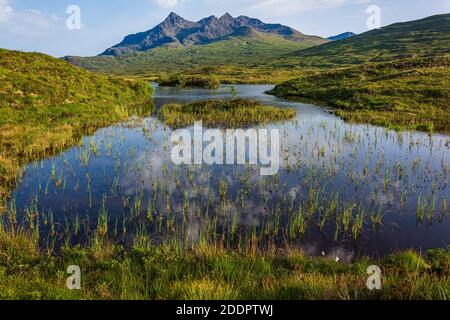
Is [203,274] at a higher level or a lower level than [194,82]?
lower

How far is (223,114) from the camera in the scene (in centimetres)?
3956

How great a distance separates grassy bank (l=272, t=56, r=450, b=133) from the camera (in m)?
35.6

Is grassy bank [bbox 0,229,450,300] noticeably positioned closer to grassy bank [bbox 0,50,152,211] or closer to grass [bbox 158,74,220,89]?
grassy bank [bbox 0,50,152,211]

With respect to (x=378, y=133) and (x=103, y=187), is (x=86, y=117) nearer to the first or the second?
(x=103, y=187)

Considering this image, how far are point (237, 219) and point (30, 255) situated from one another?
7213 millimetres

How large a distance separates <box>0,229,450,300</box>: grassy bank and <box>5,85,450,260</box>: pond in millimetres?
921

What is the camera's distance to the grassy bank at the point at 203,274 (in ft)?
24.3

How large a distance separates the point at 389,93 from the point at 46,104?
144ft

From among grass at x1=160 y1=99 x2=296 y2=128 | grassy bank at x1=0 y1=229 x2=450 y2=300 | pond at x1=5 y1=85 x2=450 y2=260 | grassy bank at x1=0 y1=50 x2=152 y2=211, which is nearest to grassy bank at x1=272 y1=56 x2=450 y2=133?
grass at x1=160 y1=99 x2=296 y2=128

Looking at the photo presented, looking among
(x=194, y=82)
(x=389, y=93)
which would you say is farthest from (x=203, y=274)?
(x=194, y=82)

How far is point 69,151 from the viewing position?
2405 cm

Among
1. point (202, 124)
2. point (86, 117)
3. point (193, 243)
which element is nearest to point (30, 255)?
point (193, 243)

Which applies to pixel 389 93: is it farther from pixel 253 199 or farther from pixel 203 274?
pixel 203 274
